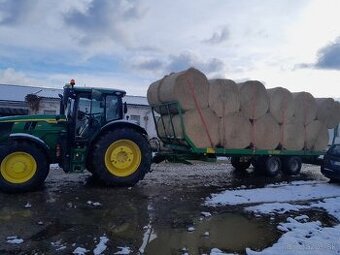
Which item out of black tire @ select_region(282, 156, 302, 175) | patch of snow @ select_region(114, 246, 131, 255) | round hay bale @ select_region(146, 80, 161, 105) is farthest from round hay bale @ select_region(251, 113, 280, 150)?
patch of snow @ select_region(114, 246, 131, 255)

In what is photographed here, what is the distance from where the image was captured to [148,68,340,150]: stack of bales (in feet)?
33.7

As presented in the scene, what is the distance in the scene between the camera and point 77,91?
9.38 m

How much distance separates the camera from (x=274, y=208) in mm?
8062

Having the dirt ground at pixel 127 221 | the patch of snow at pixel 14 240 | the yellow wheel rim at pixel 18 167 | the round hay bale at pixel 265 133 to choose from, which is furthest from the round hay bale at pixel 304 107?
the patch of snow at pixel 14 240

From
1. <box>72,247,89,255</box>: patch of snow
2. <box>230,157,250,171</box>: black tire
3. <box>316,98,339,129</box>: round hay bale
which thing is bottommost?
<box>72,247,89,255</box>: patch of snow

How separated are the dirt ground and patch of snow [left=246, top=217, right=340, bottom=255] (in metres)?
0.20

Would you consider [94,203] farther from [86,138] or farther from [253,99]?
[253,99]

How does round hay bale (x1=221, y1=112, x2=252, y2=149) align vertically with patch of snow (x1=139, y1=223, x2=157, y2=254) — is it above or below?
above

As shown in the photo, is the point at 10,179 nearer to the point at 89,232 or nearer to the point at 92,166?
the point at 92,166

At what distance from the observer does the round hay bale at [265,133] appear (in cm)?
1133

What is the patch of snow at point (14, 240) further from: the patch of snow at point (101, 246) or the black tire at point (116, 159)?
the black tire at point (116, 159)

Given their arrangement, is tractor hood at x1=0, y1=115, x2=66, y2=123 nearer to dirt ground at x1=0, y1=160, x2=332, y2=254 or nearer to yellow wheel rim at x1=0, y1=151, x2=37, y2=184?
yellow wheel rim at x1=0, y1=151, x2=37, y2=184

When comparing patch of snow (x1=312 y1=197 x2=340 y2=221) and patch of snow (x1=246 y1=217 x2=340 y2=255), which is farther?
patch of snow (x1=312 y1=197 x2=340 y2=221)

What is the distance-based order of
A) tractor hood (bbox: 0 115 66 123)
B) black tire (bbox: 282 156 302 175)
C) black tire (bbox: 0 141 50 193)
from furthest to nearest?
black tire (bbox: 282 156 302 175)
tractor hood (bbox: 0 115 66 123)
black tire (bbox: 0 141 50 193)
